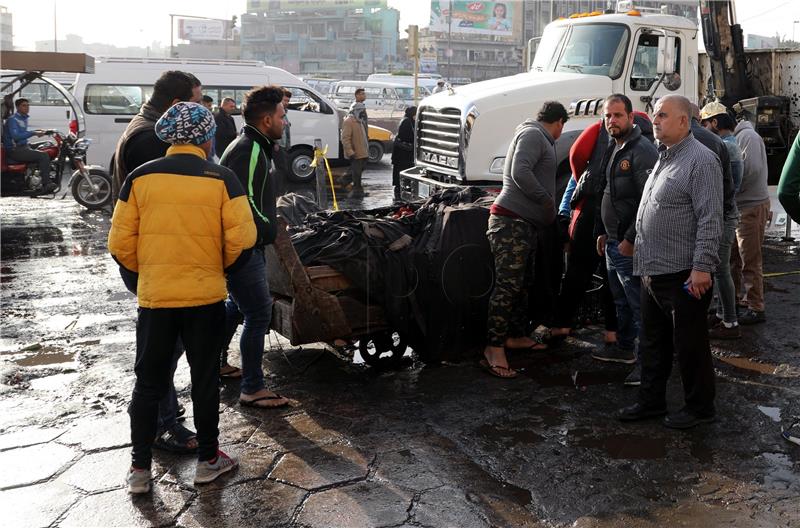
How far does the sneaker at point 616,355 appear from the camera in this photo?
6.11 metres

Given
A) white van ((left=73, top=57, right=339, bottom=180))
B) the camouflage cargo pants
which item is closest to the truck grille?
the camouflage cargo pants

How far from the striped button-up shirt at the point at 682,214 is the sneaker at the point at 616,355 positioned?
1.44 m

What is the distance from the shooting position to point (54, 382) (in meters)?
5.74

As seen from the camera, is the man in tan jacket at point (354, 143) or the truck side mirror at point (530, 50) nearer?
the truck side mirror at point (530, 50)

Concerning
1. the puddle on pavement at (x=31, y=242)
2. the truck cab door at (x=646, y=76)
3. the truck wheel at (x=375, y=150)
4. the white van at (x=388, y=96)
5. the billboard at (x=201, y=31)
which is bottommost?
the puddle on pavement at (x=31, y=242)

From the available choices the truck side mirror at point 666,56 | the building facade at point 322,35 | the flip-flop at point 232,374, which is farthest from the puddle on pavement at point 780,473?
the building facade at point 322,35

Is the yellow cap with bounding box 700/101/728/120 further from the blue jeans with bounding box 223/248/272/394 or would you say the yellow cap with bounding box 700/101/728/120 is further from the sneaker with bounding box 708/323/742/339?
the blue jeans with bounding box 223/248/272/394

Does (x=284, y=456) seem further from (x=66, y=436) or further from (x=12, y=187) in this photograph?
(x=12, y=187)

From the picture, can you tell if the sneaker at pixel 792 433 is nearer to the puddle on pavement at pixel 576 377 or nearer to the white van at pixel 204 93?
the puddle on pavement at pixel 576 377

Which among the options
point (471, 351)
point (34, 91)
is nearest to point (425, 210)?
point (471, 351)

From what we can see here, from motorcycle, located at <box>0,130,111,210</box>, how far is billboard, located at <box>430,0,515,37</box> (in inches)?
3101

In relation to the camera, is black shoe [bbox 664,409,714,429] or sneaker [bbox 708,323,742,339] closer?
black shoe [bbox 664,409,714,429]

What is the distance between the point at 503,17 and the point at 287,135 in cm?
8136

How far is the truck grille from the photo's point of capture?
9.92 m
